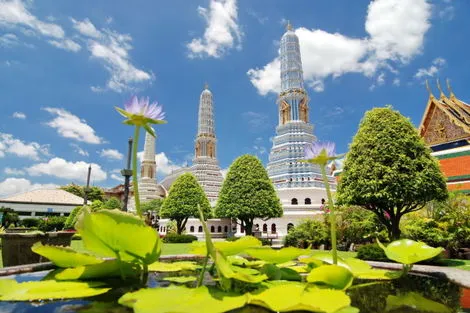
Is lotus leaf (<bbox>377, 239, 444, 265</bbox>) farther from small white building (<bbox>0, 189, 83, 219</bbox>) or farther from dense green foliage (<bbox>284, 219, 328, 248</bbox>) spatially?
small white building (<bbox>0, 189, 83, 219</bbox>)

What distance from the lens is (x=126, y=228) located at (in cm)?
227

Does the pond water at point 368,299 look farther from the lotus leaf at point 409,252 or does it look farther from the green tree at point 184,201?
the green tree at point 184,201

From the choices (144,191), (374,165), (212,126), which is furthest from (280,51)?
(144,191)

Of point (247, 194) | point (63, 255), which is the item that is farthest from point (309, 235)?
point (63, 255)

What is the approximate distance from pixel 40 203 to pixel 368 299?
153 feet

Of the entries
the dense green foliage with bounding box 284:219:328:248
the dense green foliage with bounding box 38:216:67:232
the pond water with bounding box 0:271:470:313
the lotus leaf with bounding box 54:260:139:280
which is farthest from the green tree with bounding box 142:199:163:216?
the lotus leaf with bounding box 54:260:139:280

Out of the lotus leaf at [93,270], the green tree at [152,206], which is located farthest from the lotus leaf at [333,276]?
the green tree at [152,206]

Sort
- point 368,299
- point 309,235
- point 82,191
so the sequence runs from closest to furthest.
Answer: point 368,299 → point 309,235 → point 82,191

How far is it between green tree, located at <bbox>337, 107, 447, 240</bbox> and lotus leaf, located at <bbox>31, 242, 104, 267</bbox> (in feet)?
29.9

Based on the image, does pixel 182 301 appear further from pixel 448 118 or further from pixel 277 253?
pixel 448 118

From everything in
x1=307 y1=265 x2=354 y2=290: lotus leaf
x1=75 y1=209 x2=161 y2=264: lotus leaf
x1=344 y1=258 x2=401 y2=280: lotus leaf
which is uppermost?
x1=75 y1=209 x2=161 y2=264: lotus leaf

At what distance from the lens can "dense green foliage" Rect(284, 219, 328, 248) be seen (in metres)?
15.3

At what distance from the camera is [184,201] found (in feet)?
84.0

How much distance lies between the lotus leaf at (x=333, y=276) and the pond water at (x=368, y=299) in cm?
25
